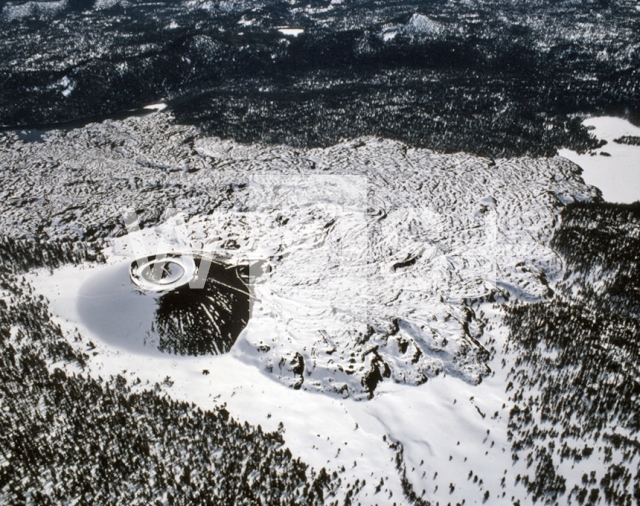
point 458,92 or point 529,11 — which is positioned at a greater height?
point 529,11

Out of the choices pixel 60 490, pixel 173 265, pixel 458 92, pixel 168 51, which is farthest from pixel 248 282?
pixel 168 51

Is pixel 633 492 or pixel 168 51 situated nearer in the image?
pixel 633 492

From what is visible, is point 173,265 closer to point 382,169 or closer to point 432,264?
point 432,264

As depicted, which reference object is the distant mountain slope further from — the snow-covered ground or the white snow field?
the white snow field

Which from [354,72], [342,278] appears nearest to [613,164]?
[342,278]

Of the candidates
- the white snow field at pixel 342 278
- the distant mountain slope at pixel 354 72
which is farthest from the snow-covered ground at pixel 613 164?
the distant mountain slope at pixel 354 72

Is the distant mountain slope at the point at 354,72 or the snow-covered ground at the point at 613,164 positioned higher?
the distant mountain slope at the point at 354,72

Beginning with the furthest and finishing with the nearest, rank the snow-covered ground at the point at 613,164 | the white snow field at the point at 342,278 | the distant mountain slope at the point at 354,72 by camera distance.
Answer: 1. the distant mountain slope at the point at 354,72
2. the snow-covered ground at the point at 613,164
3. the white snow field at the point at 342,278

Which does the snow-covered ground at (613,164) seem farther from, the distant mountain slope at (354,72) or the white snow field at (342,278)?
the distant mountain slope at (354,72)
